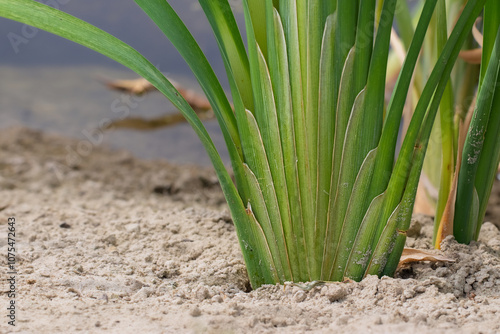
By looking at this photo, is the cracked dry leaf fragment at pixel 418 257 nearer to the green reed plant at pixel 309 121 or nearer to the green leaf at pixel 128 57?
the green reed plant at pixel 309 121

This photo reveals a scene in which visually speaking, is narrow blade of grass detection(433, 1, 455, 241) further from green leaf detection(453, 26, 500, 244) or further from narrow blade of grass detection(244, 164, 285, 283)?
narrow blade of grass detection(244, 164, 285, 283)

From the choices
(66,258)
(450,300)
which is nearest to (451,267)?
(450,300)

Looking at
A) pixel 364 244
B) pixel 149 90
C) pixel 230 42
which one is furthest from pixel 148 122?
pixel 364 244

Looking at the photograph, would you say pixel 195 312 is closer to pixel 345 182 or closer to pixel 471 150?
pixel 345 182

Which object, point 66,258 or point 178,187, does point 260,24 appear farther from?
point 178,187

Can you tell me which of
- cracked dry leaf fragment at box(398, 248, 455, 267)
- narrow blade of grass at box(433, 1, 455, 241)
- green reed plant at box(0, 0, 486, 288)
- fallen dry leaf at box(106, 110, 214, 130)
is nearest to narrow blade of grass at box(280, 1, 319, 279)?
green reed plant at box(0, 0, 486, 288)

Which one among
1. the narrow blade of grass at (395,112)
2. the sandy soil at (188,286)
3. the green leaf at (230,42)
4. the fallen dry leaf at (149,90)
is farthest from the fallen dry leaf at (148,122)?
the narrow blade of grass at (395,112)
